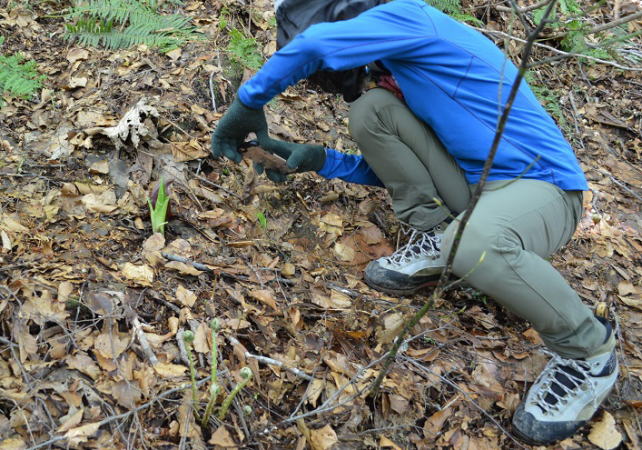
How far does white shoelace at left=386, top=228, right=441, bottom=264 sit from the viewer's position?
10.5ft

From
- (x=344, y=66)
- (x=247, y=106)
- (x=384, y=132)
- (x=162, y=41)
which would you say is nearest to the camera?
(x=344, y=66)

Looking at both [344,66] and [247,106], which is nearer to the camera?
[344,66]

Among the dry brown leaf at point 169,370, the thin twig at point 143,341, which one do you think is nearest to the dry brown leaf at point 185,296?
the thin twig at point 143,341

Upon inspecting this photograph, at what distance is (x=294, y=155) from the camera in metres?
3.15

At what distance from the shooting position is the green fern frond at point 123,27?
398cm

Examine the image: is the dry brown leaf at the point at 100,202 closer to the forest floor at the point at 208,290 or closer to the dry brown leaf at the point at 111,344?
the forest floor at the point at 208,290

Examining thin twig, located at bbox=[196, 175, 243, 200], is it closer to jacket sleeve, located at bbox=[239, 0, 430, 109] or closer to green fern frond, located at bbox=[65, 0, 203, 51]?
jacket sleeve, located at bbox=[239, 0, 430, 109]

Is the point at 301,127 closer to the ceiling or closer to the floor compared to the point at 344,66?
A: closer to the floor

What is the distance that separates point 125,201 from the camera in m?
3.04

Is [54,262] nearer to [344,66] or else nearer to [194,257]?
[194,257]

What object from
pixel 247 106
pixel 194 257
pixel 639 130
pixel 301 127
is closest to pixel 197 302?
pixel 194 257

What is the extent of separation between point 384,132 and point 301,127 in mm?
1126

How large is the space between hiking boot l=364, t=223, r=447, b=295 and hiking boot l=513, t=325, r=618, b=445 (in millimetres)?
849

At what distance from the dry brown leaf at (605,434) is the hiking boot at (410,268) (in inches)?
43.5
